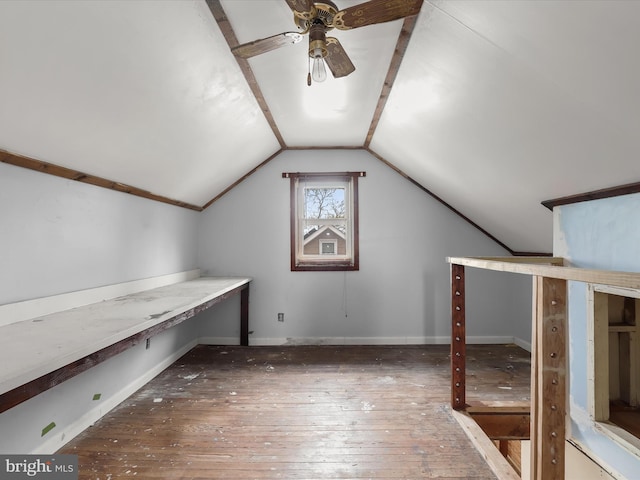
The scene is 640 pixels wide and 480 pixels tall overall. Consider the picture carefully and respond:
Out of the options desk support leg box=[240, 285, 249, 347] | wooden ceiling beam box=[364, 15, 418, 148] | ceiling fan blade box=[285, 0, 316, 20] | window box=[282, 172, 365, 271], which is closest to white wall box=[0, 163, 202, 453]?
desk support leg box=[240, 285, 249, 347]

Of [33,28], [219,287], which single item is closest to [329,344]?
[219,287]

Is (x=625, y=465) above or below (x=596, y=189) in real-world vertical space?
below

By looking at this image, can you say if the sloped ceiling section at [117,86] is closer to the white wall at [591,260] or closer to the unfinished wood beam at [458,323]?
the unfinished wood beam at [458,323]

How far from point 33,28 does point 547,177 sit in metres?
2.95

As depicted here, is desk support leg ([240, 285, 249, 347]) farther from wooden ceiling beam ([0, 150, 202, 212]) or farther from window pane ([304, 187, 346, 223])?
wooden ceiling beam ([0, 150, 202, 212])

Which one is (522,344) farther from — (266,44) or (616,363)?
(266,44)

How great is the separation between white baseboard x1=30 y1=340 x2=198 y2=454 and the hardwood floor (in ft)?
0.19

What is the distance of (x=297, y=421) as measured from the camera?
7.51 feet

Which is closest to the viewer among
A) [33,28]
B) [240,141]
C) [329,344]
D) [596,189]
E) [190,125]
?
[33,28]

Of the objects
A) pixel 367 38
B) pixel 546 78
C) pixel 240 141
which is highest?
pixel 367 38

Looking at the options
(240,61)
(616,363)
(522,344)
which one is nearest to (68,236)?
(240,61)

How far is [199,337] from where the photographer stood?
4.04 m

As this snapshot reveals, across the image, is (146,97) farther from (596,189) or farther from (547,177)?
(596,189)

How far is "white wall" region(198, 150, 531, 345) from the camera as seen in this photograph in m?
3.97
